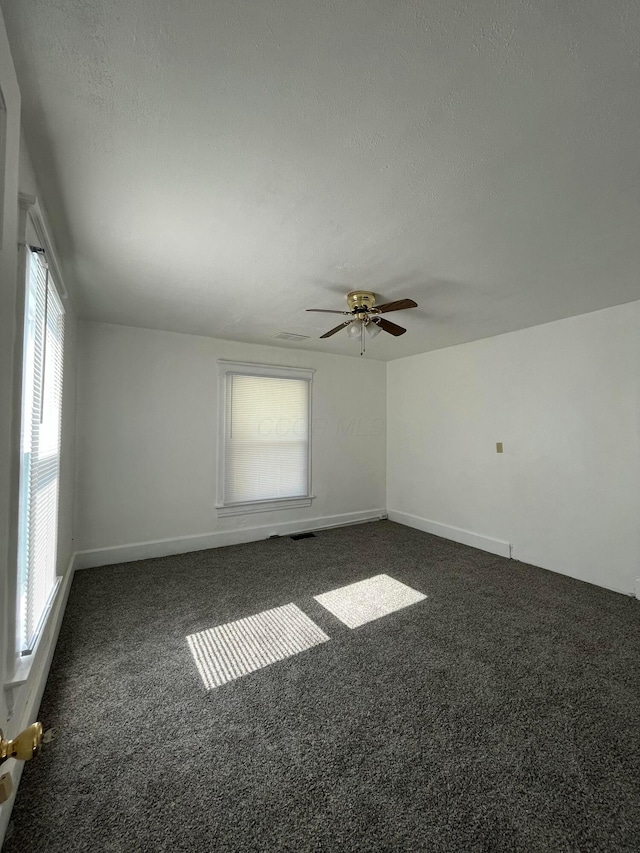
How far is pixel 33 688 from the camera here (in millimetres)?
1641

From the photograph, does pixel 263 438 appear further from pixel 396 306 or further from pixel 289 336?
pixel 396 306

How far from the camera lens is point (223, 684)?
1.94m

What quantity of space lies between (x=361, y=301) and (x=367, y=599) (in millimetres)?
2334

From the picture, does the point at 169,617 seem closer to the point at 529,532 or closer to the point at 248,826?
the point at 248,826

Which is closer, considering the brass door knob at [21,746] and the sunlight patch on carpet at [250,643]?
the brass door knob at [21,746]

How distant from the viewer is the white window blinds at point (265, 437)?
431cm

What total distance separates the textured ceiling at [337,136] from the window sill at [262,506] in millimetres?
2652

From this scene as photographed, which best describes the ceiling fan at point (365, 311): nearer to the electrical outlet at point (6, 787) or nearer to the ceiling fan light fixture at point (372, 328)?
the ceiling fan light fixture at point (372, 328)

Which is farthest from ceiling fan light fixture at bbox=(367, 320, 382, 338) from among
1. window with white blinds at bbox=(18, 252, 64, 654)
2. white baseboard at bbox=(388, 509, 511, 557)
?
white baseboard at bbox=(388, 509, 511, 557)

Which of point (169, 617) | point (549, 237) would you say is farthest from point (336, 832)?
point (549, 237)

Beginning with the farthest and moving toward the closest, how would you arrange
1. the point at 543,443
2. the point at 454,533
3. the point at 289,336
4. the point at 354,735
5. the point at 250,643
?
the point at 454,533 < the point at 289,336 < the point at 543,443 < the point at 250,643 < the point at 354,735

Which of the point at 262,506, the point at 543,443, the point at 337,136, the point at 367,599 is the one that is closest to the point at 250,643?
the point at 367,599

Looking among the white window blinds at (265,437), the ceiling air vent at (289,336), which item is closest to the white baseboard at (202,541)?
the white window blinds at (265,437)

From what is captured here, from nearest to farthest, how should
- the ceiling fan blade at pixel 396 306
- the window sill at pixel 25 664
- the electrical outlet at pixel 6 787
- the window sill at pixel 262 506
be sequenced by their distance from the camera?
the electrical outlet at pixel 6 787, the window sill at pixel 25 664, the ceiling fan blade at pixel 396 306, the window sill at pixel 262 506
